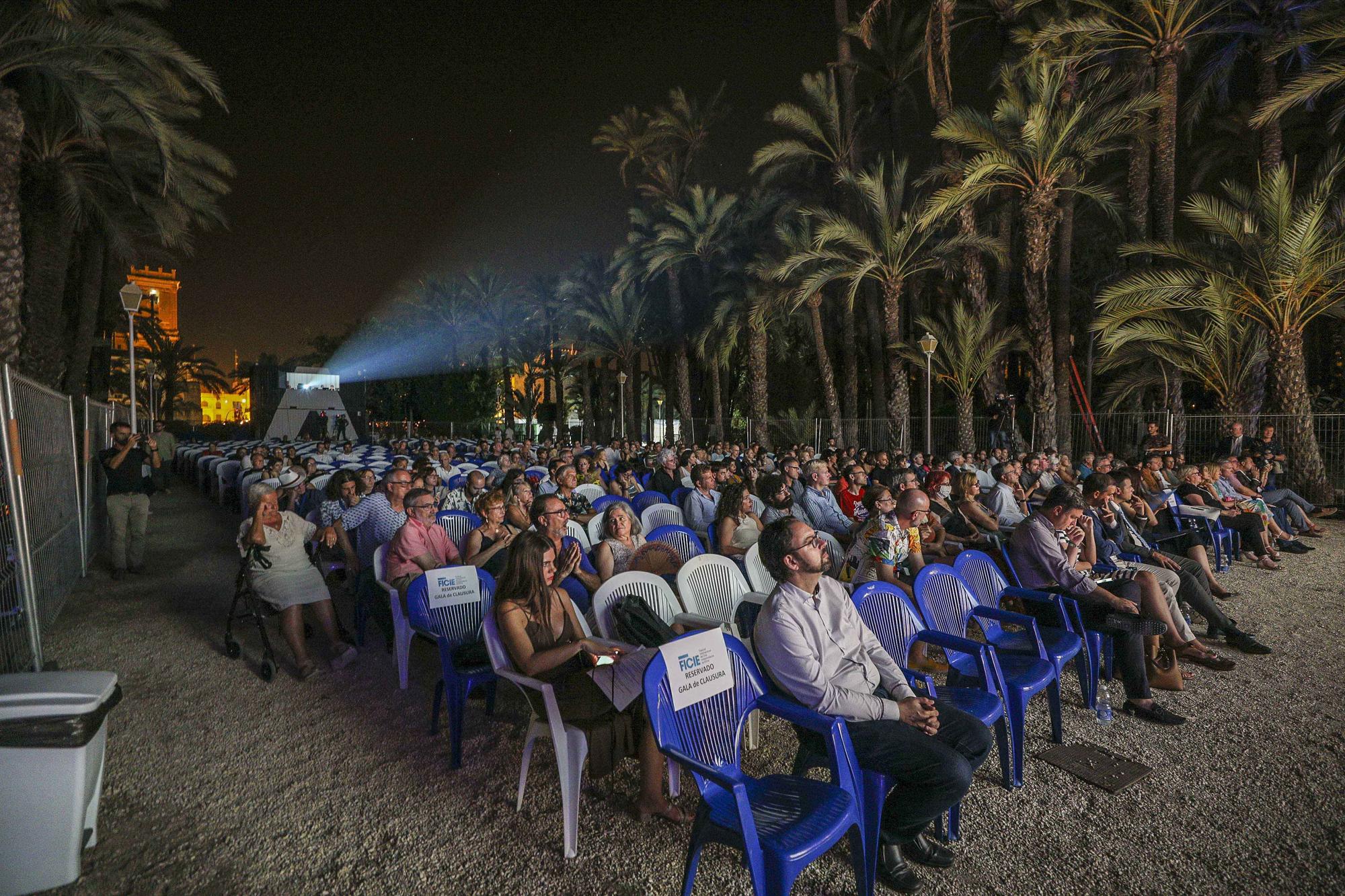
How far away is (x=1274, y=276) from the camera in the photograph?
1253 centimetres

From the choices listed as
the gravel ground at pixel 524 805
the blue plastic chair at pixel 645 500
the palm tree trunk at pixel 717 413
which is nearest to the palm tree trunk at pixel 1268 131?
the palm tree trunk at pixel 717 413

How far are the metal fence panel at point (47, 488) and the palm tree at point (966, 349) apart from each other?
17313 millimetres

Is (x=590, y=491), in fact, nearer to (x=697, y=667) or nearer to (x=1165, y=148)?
(x=697, y=667)

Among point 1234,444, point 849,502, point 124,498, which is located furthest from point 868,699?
point 1234,444

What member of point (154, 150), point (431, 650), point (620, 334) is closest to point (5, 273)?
point (154, 150)

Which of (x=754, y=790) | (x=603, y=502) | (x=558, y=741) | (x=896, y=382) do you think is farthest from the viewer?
(x=896, y=382)

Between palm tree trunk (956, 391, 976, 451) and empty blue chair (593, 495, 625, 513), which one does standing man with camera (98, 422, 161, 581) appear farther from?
palm tree trunk (956, 391, 976, 451)

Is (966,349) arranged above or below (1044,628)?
above

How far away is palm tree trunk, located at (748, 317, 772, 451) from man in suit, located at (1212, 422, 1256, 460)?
12.9 m

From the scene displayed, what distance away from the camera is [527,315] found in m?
37.6

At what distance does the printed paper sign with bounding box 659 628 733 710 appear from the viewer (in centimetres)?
265

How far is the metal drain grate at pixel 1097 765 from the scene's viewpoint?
346cm

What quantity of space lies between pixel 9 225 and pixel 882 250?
57.8 ft

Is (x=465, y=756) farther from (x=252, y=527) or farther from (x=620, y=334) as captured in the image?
(x=620, y=334)
